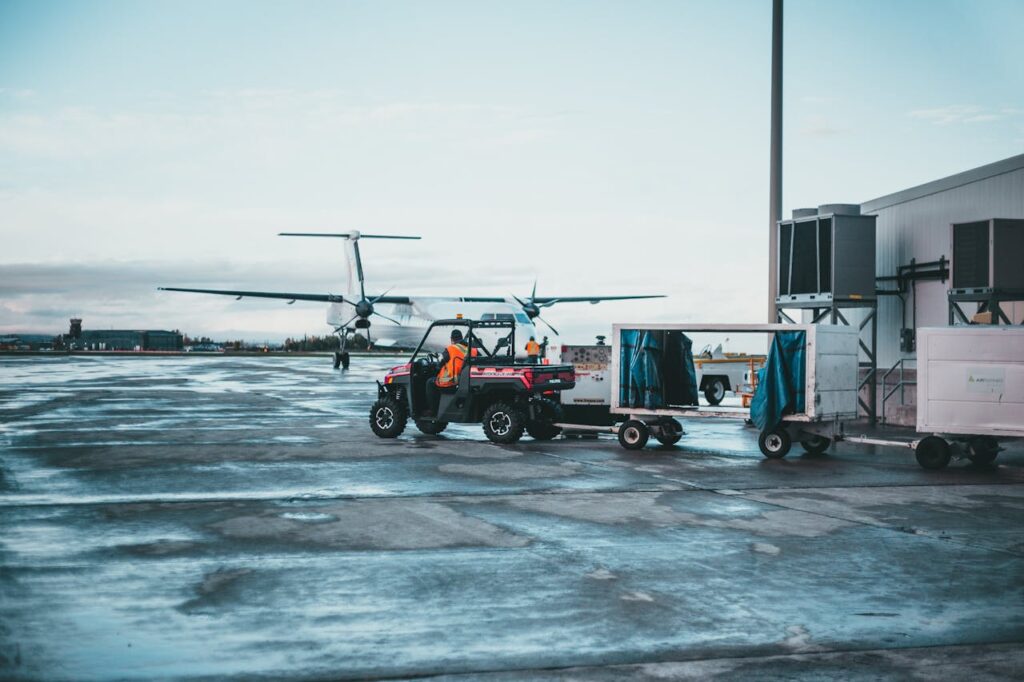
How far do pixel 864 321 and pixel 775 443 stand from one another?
8892 millimetres

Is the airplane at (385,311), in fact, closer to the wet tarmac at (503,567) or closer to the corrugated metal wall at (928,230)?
the corrugated metal wall at (928,230)

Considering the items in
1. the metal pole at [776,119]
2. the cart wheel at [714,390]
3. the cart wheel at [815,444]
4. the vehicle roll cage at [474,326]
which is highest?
the metal pole at [776,119]

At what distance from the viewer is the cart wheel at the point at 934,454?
1420cm

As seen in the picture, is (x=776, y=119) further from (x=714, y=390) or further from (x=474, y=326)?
(x=714, y=390)

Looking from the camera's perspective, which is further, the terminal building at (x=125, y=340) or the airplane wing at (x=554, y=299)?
the terminal building at (x=125, y=340)

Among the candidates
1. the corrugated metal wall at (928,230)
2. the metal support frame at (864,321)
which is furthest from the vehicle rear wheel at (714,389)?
the corrugated metal wall at (928,230)

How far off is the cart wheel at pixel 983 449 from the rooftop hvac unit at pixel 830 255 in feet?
26.1

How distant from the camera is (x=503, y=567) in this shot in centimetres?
756

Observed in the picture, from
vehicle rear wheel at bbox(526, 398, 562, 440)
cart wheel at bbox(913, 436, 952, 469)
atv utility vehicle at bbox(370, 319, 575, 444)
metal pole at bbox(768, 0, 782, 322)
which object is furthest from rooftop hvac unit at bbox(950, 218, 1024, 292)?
vehicle rear wheel at bbox(526, 398, 562, 440)

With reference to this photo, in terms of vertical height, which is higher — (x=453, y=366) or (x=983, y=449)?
(x=453, y=366)

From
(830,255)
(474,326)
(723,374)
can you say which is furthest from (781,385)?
(723,374)

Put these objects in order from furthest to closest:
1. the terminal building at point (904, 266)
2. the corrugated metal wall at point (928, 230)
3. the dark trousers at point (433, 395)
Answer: the corrugated metal wall at point (928, 230), the terminal building at point (904, 266), the dark trousers at point (433, 395)

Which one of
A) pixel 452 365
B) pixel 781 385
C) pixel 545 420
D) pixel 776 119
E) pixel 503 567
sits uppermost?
pixel 776 119

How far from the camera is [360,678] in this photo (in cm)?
510
